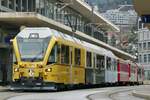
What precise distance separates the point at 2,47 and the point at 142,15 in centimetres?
→ 1904

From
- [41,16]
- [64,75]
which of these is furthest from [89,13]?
[64,75]

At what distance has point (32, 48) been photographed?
97.1 feet

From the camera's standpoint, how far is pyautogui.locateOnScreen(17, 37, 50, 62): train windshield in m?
29.4

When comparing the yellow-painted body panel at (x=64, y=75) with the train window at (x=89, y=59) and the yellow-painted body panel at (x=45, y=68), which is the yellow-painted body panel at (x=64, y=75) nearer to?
the yellow-painted body panel at (x=45, y=68)

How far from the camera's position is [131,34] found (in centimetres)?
16688

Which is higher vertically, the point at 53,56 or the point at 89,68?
the point at 53,56

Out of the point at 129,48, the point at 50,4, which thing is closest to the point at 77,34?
the point at 50,4

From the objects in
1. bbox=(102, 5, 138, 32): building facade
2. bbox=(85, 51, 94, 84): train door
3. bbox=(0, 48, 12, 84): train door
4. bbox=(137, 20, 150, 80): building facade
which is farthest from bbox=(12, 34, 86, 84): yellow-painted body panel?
bbox=(102, 5, 138, 32): building facade

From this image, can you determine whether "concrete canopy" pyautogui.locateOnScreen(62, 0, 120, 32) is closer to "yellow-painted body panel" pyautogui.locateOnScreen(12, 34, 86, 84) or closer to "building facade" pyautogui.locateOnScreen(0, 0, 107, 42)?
"building facade" pyautogui.locateOnScreen(0, 0, 107, 42)

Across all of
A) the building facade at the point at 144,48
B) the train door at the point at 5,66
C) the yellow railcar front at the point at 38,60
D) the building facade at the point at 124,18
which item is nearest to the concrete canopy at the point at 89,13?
the train door at the point at 5,66

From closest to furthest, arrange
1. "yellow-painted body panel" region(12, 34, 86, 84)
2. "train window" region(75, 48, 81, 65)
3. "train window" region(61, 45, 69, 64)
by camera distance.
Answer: "yellow-painted body panel" region(12, 34, 86, 84)
"train window" region(61, 45, 69, 64)
"train window" region(75, 48, 81, 65)

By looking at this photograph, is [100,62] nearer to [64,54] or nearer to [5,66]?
[5,66]

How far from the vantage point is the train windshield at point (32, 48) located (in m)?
29.4

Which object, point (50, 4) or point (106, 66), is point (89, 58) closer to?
point (106, 66)
